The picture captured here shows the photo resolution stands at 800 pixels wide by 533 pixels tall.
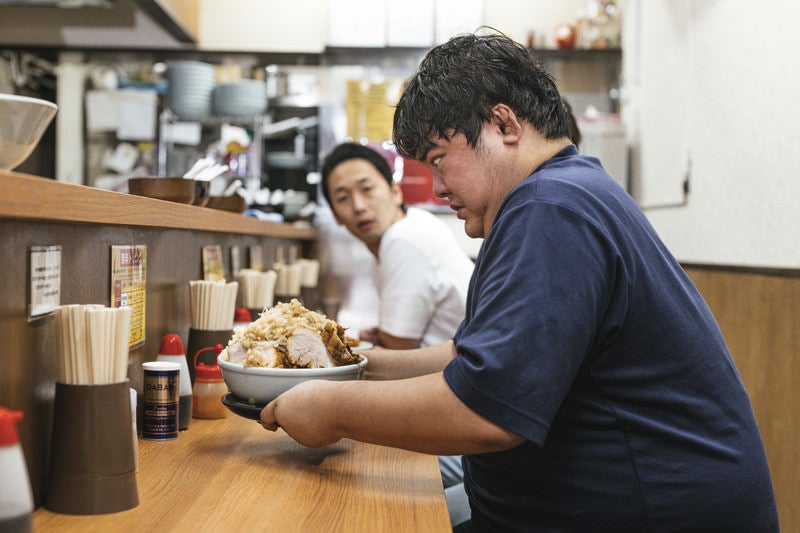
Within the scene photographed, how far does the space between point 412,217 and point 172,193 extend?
1330mm

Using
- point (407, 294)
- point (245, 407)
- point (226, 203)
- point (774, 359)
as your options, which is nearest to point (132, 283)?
point (245, 407)

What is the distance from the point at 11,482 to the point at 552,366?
653mm

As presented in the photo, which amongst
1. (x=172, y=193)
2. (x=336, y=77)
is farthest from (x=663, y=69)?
(x=172, y=193)

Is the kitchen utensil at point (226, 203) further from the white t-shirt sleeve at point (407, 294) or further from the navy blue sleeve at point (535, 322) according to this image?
the navy blue sleeve at point (535, 322)

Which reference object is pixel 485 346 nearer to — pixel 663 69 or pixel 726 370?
pixel 726 370

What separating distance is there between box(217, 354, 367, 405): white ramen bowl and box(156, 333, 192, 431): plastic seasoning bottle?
0.15 meters

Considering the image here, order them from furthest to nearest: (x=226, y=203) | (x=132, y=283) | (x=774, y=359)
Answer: (x=226, y=203)
(x=774, y=359)
(x=132, y=283)

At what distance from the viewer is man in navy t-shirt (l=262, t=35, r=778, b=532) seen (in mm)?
1087

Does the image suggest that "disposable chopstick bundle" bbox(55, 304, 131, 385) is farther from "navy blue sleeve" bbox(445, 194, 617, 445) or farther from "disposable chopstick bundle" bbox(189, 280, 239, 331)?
"disposable chopstick bundle" bbox(189, 280, 239, 331)

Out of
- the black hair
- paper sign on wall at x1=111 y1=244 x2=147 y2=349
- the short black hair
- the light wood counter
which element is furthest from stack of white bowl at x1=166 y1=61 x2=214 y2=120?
the black hair

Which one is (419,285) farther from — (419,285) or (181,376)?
(181,376)

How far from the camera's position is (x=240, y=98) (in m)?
5.11

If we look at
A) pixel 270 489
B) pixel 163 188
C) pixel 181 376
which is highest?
pixel 163 188

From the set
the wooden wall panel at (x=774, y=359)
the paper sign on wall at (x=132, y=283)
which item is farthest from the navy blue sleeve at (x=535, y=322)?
the wooden wall panel at (x=774, y=359)
